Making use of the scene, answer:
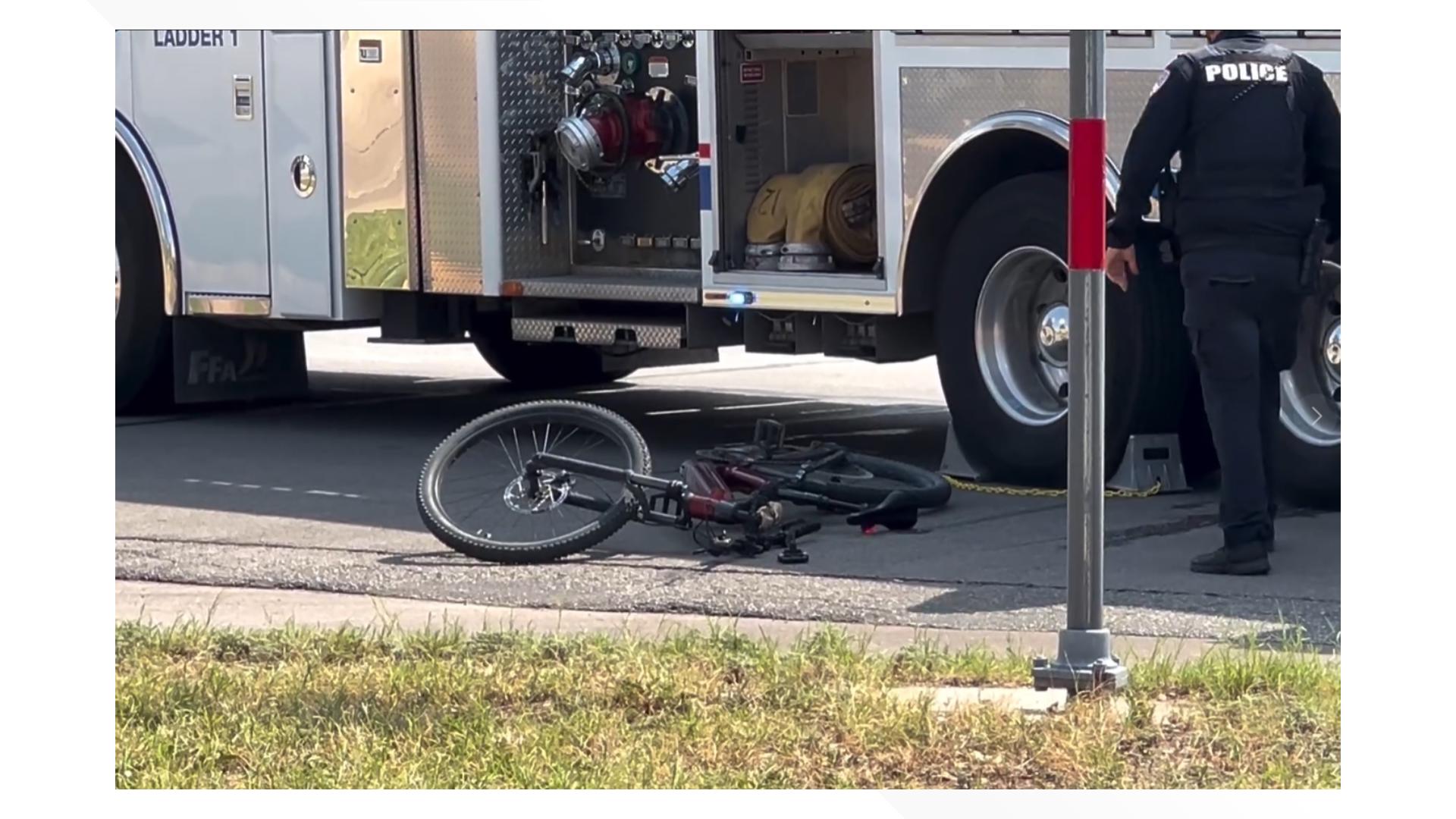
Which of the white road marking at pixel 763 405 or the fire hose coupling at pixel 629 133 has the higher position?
the fire hose coupling at pixel 629 133

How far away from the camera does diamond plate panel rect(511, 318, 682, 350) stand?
33.5 ft

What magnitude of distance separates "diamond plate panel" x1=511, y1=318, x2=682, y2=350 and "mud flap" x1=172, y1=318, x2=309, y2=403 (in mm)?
1973

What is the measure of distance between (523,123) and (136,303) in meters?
2.46

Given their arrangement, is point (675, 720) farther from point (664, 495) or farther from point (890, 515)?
point (890, 515)

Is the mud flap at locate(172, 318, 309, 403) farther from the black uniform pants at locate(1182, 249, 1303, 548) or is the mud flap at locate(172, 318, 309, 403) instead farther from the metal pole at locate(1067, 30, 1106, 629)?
the metal pole at locate(1067, 30, 1106, 629)

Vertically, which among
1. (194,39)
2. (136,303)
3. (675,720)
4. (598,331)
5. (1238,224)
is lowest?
(675,720)

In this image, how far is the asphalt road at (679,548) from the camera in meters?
6.81

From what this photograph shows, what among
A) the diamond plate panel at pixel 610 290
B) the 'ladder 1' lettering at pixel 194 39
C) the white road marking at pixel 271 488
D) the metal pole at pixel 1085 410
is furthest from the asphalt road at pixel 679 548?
the 'ladder 1' lettering at pixel 194 39

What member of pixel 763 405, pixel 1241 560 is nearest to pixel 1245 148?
pixel 1241 560

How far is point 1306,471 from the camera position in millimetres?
8117

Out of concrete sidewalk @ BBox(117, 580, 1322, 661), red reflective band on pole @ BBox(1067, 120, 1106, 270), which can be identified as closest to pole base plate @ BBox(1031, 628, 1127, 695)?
concrete sidewalk @ BBox(117, 580, 1322, 661)

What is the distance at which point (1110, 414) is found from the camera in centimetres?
851

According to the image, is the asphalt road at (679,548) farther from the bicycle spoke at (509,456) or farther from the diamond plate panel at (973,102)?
the diamond plate panel at (973,102)

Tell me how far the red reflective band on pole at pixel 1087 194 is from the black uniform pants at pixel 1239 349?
6.33 feet
